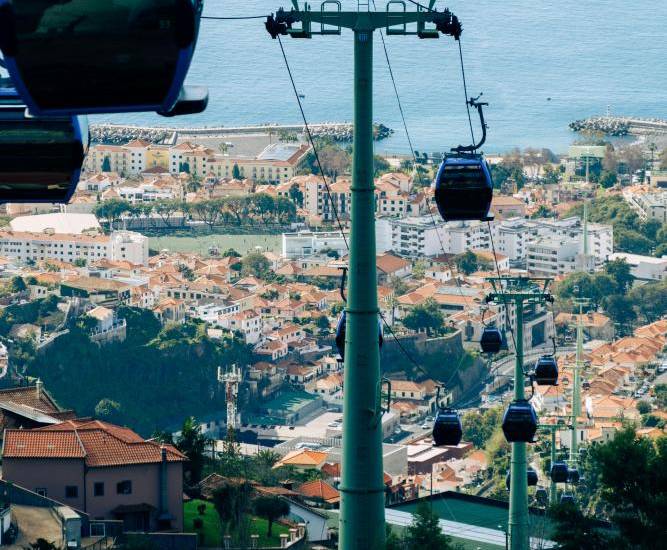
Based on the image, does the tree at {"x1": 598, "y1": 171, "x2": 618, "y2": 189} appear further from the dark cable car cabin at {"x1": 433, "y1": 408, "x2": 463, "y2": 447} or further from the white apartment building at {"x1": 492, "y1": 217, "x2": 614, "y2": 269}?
the dark cable car cabin at {"x1": 433, "y1": 408, "x2": 463, "y2": 447}

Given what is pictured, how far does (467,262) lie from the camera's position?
64625 mm

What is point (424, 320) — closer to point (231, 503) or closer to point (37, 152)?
point (231, 503)

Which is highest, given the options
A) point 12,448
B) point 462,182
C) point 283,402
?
point 462,182

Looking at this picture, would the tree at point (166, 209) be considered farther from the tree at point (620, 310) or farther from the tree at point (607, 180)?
the tree at point (620, 310)

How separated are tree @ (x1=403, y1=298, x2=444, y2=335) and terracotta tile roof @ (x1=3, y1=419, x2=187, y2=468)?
38.9 meters

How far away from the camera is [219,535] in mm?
13750

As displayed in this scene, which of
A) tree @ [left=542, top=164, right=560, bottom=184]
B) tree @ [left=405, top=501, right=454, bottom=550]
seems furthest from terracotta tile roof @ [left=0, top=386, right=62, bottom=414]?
tree @ [left=542, top=164, right=560, bottom=184]

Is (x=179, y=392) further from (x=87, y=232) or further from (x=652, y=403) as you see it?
(x=87, y=232)

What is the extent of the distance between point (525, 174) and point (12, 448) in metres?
66.8

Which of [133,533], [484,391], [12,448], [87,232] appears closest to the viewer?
[133,533]

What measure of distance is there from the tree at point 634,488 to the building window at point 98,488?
7.54 m

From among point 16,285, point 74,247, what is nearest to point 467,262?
point 74,247

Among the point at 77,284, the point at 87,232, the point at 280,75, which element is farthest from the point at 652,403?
the point at 280,75

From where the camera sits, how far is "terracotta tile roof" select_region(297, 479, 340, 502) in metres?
20.5
